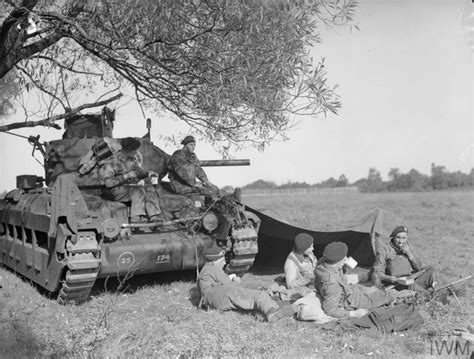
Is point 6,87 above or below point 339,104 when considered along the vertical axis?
above

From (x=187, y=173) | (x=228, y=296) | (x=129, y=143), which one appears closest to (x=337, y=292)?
(x=228, y=296)

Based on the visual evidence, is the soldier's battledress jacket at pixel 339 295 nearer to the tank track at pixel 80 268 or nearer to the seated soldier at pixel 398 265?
the seated soldier at pixel 398 265

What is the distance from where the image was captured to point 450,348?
4.96 meters

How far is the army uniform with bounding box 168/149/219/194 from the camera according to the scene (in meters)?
9.34

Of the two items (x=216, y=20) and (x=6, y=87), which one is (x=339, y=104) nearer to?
(x=216, y=20)

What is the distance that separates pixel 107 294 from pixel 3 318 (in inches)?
65.7

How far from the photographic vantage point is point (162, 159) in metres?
9.82

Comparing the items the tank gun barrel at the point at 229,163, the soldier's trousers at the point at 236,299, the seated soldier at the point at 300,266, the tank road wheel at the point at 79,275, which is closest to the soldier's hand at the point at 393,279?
the seated soldier at the point at 300,266

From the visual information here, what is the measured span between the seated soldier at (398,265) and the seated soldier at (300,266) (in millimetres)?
845

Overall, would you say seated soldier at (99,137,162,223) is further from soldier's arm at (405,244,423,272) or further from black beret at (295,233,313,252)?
soldier's arm at (405,244,423,272)

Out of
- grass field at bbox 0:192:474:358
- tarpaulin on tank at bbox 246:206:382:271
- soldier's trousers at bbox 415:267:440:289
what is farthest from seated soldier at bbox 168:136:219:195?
soldier's trousers at bbox 415:267:440:289

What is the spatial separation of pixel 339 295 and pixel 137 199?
3342 mm

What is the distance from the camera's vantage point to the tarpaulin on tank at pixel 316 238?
9172mm

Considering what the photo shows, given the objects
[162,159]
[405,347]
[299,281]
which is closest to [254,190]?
[162,159]
